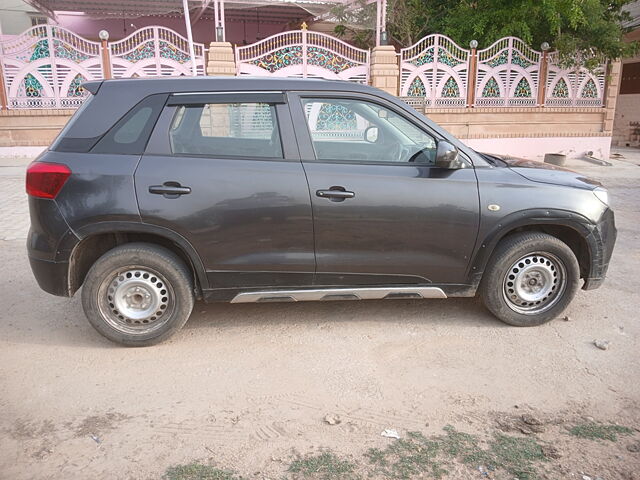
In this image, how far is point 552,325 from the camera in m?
4.38

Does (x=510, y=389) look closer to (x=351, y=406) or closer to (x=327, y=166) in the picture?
(x=351, y=406)

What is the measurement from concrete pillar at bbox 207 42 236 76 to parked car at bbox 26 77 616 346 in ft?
31.7

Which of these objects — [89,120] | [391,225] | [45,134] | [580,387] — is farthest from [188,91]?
[45,134]

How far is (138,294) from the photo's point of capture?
3.93m

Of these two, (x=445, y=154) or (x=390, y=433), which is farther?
(x=445, y=154)

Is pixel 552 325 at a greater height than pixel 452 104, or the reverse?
pixel 452 104

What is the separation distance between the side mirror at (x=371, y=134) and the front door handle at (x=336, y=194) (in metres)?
0.56

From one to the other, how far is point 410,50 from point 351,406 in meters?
12.3

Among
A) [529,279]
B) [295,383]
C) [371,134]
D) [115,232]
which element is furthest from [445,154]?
[115,232]

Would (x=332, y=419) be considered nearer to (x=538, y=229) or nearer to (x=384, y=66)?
(x=538, y=229)

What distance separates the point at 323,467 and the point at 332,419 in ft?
1.39

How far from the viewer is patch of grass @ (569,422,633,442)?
2.96m

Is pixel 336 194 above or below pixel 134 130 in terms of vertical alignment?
below

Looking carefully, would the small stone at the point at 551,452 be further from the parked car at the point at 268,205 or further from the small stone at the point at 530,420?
the parked car at the point at 268,205
